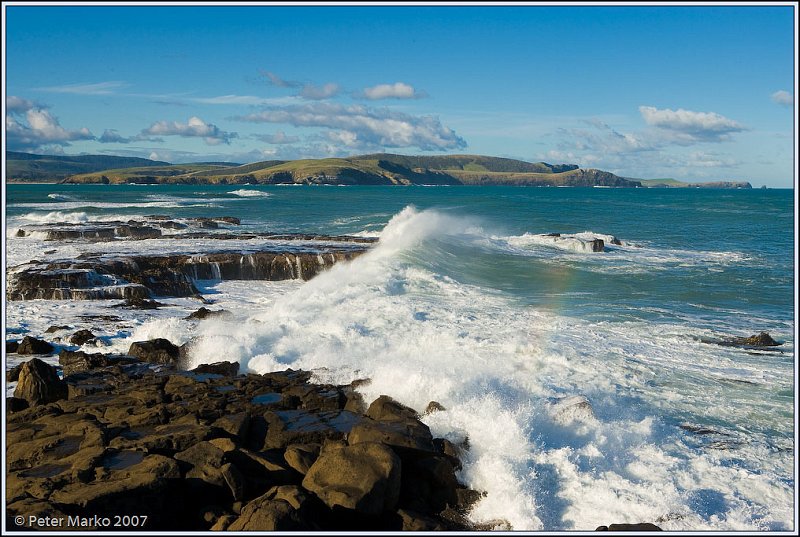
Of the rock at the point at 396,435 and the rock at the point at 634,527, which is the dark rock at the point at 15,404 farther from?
the rock at the point at 634,527

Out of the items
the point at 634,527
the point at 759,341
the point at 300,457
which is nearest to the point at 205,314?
the point at 300,457

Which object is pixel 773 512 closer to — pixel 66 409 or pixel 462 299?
pixel 66 409

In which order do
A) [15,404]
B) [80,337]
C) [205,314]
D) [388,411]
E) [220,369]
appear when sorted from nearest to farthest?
1. [388,411]
2. [15,404]
3. [220,369]
4. [80,337]
5. [205,314]

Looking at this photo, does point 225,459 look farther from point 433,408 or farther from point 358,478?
point 433,408

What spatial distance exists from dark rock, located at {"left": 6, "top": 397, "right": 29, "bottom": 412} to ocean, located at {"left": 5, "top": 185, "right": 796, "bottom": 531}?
286 centimetres

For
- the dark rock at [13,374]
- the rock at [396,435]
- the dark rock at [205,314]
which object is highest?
the rock at [396,435]

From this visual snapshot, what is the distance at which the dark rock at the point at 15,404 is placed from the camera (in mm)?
9875

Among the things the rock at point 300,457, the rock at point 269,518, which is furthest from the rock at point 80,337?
the rock at point 269,518

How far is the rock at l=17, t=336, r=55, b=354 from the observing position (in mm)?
13141

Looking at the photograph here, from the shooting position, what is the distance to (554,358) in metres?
13.3

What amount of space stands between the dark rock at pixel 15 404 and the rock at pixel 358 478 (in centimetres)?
548

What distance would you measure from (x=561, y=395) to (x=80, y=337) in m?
9.98

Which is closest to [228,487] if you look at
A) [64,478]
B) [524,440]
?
[64,478]

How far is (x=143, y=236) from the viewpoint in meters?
33.8
